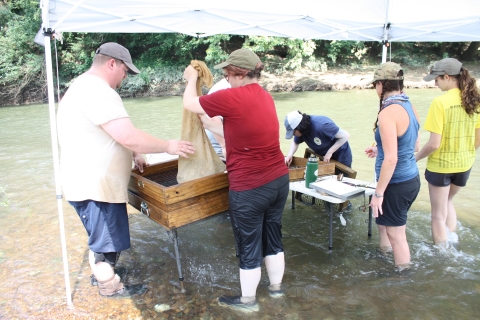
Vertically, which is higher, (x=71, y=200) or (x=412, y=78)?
(x=412, y=78)

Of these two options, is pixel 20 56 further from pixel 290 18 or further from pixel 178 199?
pixel 178 199

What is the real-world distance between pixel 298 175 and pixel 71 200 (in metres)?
2.16

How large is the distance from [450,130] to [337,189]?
105 cm

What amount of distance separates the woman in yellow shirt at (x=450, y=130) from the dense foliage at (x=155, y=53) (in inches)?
618

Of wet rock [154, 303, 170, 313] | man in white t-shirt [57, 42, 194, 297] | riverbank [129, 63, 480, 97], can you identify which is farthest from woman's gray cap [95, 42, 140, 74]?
riverbank [129, 63, 480, 97]

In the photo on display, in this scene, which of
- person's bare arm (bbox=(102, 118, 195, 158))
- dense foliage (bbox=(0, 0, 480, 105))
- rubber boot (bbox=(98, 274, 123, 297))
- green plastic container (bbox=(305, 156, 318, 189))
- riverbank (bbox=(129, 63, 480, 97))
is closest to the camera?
person's bare arm (bbox=(102, 118, 195, 158))

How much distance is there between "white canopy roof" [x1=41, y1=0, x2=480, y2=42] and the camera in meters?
3.47

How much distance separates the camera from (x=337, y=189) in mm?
3393

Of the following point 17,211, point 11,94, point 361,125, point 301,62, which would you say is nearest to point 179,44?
point 301,62

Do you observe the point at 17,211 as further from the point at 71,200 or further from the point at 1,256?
the point at 71,200

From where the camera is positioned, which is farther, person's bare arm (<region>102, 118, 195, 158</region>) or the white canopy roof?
the white canopy roof

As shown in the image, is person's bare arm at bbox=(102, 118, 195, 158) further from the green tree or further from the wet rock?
the green tree

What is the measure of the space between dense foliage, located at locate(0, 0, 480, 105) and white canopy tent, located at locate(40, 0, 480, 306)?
13.7m

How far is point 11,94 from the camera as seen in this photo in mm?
18719
